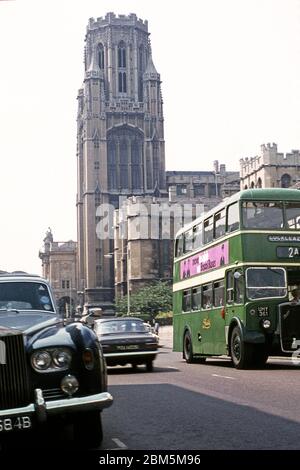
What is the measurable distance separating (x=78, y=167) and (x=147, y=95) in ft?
53.7

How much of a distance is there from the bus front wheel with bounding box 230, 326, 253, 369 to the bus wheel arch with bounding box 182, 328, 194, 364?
4019 mm

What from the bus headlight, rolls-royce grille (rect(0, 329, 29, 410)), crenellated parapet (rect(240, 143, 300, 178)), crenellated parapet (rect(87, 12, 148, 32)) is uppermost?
crenellated parapet (rect(87, 12, 148, 32))

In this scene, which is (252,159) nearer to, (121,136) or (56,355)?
(121,136)

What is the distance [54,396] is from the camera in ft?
20.6

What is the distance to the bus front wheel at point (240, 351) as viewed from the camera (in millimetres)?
17781

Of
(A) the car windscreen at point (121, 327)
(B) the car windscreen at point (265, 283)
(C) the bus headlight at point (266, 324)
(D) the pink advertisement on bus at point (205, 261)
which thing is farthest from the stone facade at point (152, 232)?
(C) the bus headlight at point (266, 324)

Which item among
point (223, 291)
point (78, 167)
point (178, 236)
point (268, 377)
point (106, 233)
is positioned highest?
point (78, 167)

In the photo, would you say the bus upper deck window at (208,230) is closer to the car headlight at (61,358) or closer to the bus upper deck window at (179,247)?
the bus upper deck window at (179,247)

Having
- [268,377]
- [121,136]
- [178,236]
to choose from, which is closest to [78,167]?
[121,136]

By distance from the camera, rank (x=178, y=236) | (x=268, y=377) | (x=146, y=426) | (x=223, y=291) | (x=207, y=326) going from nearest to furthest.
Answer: (x=146, y=426) → (x=268, y=377) → (x=223, y=291) → (x=207, y=326) → (x=178, y=236)

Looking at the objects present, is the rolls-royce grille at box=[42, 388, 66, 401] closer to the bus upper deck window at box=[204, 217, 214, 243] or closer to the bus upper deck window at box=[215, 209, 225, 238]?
the bus upper deck window at box=[215, 209, 225, 238]

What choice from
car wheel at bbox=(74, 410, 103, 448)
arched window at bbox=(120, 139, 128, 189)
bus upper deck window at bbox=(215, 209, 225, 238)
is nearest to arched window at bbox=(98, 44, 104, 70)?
arched window at bbox=(120, 139, 128, 189)

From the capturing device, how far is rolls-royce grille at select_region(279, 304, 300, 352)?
17828 millimetres

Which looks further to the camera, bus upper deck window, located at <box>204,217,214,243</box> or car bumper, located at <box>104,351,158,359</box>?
bus upper deck window, located at <box>204,217,214,243</box>
